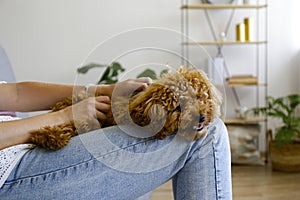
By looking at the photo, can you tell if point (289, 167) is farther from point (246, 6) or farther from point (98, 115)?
point (98, 115)

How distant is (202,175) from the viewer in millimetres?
1064

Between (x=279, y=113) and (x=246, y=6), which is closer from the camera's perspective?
(x=279, y=113)

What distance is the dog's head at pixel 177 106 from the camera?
103cm

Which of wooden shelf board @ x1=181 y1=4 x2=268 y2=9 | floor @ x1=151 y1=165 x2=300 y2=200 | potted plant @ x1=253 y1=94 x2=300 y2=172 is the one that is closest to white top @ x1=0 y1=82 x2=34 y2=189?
floor @ x1=151 y1=165 x2=300 y2=200

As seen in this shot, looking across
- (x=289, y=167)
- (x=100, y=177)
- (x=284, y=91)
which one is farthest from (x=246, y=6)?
(x=100, y=177)

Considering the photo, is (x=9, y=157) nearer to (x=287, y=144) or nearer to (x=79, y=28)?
(x=287, y=144)

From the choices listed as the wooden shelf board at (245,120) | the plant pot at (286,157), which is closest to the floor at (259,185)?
the plant pot at (286,157)

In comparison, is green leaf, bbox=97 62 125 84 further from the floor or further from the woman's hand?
the woman's hand

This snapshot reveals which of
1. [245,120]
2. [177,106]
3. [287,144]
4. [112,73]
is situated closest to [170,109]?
[177,106]

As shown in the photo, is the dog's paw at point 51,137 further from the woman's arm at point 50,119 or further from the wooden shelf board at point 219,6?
the wooden shelf board at point 219,6

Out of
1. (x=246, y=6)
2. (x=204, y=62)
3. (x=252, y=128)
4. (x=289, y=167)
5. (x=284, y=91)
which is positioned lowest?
(x=289, y=167)

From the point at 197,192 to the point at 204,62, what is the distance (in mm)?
2286

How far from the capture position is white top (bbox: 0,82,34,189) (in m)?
1.00

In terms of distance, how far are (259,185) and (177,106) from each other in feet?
5.56
